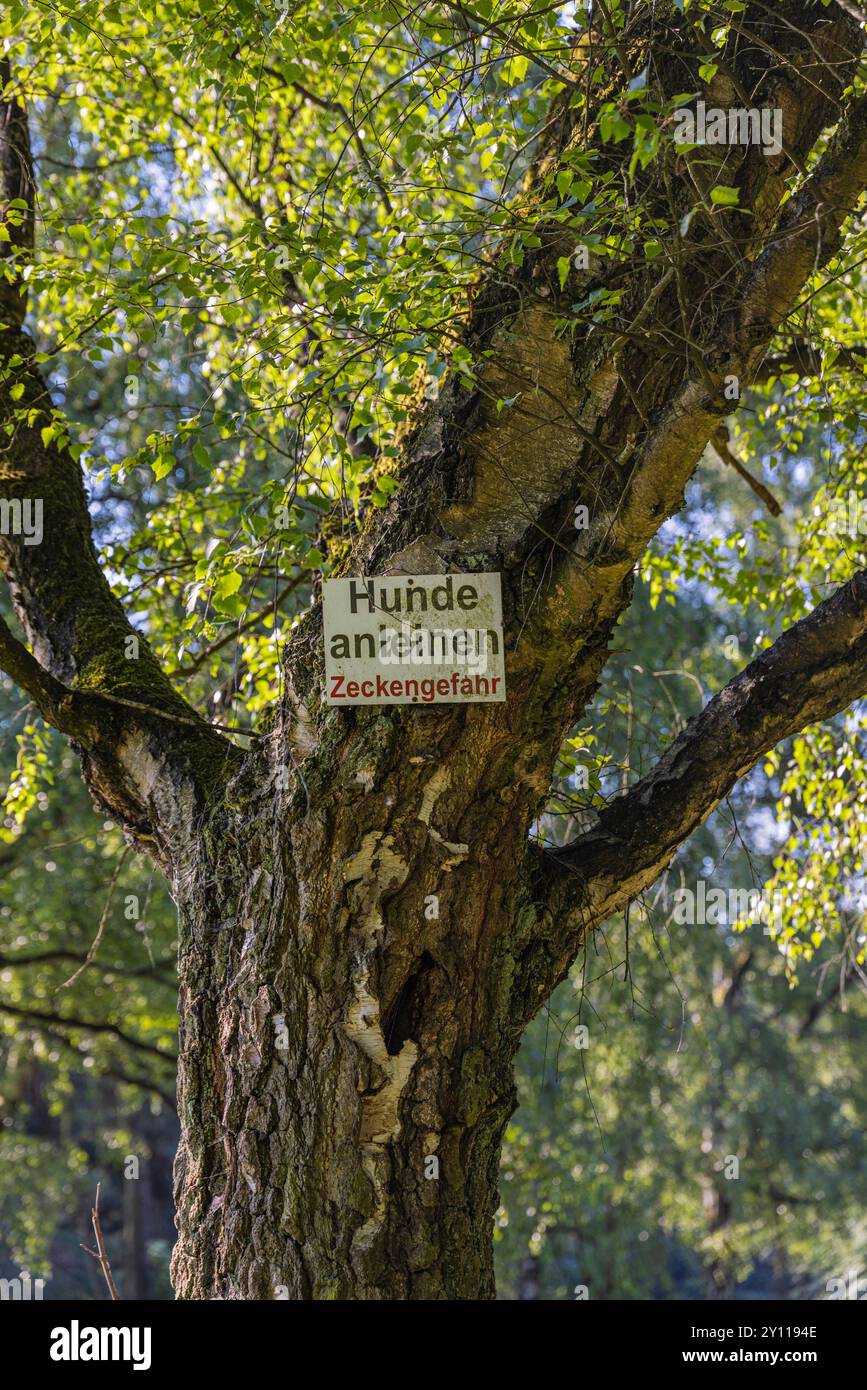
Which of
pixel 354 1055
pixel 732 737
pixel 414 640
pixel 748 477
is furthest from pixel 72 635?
pixel 748 477

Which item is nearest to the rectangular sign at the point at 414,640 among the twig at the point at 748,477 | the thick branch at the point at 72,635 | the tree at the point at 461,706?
the tree at the point at 461,706

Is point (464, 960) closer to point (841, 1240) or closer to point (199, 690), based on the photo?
point (199, 690)

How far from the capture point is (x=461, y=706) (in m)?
2.63

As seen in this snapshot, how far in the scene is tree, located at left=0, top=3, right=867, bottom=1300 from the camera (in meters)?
2.54

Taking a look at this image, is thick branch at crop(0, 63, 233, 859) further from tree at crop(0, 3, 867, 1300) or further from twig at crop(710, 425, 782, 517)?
twig at crop(710, 425, 782, 517)

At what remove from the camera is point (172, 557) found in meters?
4.86

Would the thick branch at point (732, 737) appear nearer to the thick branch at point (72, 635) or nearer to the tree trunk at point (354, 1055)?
the tree trunk at point (354, 1055)

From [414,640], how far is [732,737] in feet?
3.10

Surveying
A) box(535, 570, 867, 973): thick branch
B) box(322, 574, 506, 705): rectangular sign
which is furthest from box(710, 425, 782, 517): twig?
box(322, 574, 506, 705): rectangular sign

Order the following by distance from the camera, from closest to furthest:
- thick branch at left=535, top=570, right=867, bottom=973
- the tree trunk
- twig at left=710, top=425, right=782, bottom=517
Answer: the tree trunk, thick branch at left=535, top=570, right=867, bottom=973, twig at left=710, top=425, right=782, bottom=517

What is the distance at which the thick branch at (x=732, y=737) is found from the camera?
3068 mm

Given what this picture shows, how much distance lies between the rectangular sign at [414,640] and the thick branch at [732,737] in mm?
665

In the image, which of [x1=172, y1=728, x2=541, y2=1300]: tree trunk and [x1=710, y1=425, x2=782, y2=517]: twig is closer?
[x1=172, y1=728, x2=541, y2=1300]: tree trunk
